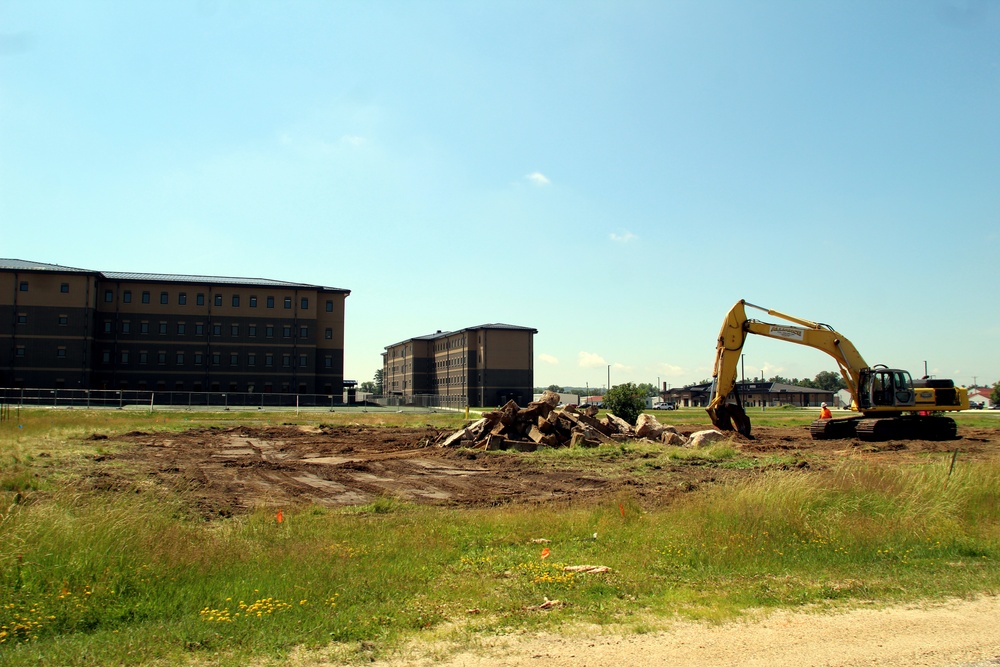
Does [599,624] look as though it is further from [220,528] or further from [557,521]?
[220,528]

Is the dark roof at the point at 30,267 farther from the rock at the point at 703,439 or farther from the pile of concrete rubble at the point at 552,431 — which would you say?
the rock at the point at 703,439

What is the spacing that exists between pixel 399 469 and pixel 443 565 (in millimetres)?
12610

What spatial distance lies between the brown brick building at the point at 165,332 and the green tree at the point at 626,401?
52229mm

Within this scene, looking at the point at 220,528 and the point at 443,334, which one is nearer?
the point at 220,528

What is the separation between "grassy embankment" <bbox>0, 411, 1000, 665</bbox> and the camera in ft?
22.5

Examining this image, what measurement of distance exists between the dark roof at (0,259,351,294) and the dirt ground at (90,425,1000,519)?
48597 mm

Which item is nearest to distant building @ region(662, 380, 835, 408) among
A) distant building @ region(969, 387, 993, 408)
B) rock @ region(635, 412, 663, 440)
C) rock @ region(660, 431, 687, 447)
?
distant building @ region(969, 387, 993, 408)

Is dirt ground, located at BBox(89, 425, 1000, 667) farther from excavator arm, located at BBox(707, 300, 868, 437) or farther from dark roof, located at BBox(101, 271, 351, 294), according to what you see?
dark roof, located at BBox(101, 271, 351, 294)

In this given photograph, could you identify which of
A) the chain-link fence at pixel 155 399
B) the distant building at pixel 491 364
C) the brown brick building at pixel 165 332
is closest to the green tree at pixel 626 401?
the chain-link fence at pixel 155 399

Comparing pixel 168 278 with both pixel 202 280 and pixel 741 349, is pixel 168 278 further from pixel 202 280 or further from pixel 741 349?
pixel 741 349

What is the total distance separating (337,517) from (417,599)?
17.8 feet

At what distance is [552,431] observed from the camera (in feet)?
90.8

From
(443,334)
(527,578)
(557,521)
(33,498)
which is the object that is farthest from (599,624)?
(443,334)

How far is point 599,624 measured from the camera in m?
7.21
